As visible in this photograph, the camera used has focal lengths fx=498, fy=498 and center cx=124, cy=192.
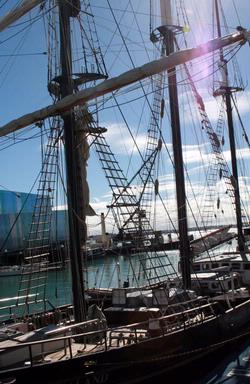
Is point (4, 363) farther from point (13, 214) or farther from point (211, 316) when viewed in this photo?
point (13, 214)

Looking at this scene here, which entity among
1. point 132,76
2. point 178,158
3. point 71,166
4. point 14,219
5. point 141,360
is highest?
point 132,76

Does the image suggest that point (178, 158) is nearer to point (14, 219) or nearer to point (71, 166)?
point (71, 166)

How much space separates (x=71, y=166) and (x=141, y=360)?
6.26 meters

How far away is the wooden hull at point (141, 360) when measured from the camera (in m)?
11.8

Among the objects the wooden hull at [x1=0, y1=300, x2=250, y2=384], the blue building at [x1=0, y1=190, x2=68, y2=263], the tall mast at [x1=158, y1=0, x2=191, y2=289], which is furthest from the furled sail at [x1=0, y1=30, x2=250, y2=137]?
the blue building at [x1=0, y1=190, x2=68, y2=263]

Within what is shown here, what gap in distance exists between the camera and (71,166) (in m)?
15.8

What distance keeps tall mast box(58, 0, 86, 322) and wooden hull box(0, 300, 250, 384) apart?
8.17 ft

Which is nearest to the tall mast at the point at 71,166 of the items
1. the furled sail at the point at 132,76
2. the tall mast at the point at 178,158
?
the furled sail at the point at 132,76

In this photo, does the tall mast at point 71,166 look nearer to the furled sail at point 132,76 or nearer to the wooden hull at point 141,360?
the furled sail at point 132,76

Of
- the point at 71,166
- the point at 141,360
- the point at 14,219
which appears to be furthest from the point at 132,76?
the point at 14,219

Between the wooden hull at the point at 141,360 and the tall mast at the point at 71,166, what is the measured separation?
2489mm

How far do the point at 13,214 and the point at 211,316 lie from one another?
63.9 m

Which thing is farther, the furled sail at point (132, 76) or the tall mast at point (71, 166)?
the tall mast at point (71, 166)

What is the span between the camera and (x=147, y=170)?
967 inches
